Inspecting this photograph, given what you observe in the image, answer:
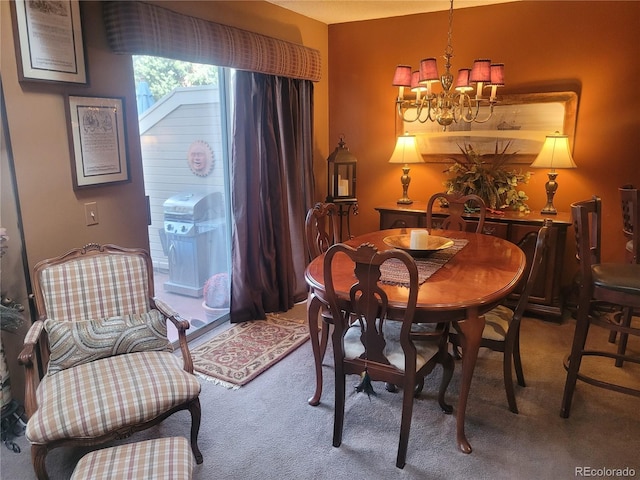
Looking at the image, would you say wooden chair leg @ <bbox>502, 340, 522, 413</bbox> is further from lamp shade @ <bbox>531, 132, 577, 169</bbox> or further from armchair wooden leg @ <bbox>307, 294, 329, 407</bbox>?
lamp shade @ <bbox>531, 132, 577, 169</bbox>

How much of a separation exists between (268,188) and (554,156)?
2142 millimetres

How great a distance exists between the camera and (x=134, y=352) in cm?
220

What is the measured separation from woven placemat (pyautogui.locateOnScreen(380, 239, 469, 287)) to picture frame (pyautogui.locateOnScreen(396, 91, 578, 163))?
1.51 meters

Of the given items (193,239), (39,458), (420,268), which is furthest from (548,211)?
(39,458)

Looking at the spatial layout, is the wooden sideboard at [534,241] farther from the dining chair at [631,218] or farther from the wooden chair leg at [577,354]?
the wooden chair leg at [577,354]

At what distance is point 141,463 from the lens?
1.70m

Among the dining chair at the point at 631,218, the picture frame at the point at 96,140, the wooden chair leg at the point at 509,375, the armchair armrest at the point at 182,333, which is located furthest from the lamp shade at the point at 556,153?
the picture frame at the point at 96,140

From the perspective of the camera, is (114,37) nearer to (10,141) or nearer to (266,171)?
(10,141)

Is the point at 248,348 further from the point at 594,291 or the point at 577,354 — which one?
the point at 594,291

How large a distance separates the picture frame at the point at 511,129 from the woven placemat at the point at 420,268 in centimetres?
151

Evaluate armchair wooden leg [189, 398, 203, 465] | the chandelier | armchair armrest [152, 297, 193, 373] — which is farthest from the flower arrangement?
armchair wooden leg [189, 398, 203, 465]

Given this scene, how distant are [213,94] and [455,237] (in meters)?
2.02

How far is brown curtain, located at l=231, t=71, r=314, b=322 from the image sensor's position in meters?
3.45

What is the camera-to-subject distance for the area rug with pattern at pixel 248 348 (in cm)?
286
